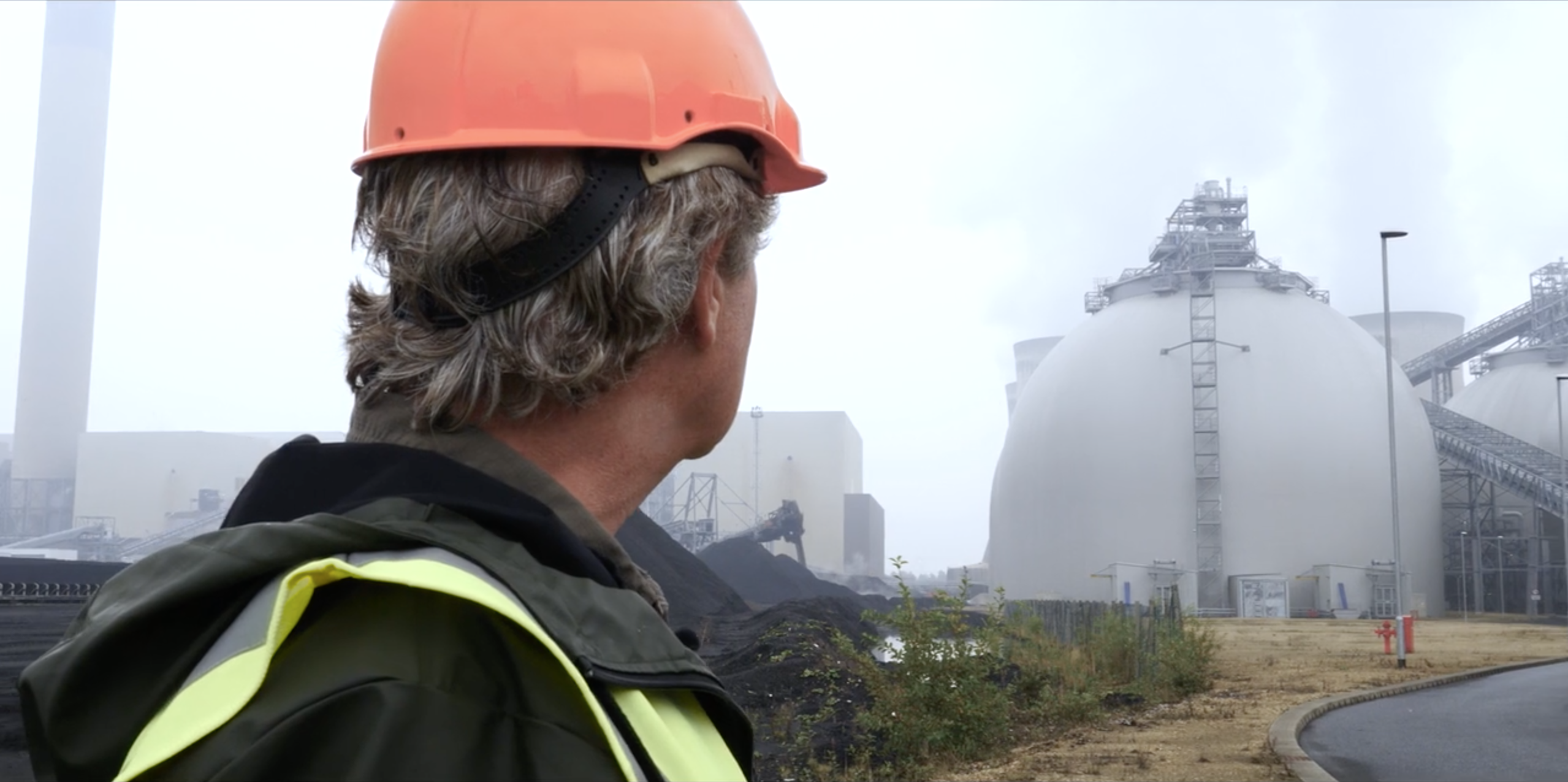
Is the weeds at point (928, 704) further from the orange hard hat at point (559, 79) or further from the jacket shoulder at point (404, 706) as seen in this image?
the jacket shoulder at point (404, 706)

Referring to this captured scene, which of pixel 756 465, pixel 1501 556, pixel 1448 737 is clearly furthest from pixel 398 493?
pixel 756 465

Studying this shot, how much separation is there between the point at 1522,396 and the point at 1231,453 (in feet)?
56.3

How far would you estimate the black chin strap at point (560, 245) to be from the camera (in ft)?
4.59

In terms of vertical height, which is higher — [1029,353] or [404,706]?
[1029,353]

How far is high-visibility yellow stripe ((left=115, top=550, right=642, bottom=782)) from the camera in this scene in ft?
3.22

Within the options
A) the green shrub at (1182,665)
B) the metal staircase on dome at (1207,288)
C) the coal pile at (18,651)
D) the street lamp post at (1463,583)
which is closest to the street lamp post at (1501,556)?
the street lamp post at (1463,583)

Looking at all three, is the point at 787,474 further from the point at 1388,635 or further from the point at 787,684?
the point at 787,684

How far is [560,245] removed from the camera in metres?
1.40

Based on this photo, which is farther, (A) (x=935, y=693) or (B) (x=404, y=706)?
(A) (x=935, y=693)

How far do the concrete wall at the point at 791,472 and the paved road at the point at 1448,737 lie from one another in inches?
2167

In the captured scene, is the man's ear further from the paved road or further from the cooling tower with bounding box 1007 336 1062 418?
the cooling tower with bounding box 1007 336 1062 418

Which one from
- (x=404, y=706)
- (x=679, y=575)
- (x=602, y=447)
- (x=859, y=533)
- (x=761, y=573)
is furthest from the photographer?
(x=859, y=533)

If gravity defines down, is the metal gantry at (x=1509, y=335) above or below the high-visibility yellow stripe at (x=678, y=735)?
above

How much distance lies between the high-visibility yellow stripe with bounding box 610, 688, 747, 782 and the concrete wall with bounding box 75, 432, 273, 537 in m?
49.5
